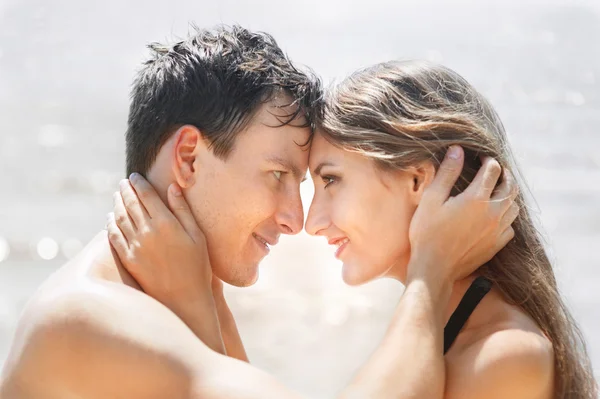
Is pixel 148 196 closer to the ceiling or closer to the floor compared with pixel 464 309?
A: closer to the ceiling

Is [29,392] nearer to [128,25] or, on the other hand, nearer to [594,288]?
[594,288]

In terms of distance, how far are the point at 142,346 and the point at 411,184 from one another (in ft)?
4.10

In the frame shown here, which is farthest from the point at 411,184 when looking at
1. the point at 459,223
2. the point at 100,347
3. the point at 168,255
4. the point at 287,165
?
the point at 100,347

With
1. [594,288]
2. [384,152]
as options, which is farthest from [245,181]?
[594,288]

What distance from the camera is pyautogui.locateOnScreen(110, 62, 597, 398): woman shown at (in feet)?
11.1

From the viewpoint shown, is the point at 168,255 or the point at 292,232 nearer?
the point at 168,255

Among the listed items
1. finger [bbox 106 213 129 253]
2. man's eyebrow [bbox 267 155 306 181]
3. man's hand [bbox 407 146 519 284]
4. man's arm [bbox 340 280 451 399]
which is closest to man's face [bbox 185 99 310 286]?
man's eyebrow [bbox 267 155 306 181]

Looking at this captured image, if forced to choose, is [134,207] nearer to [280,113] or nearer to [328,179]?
[280,113]

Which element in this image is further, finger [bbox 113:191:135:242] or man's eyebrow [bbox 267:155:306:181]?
man's eyebrow [bbox 267:155:306:181]

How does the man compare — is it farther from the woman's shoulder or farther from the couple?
the woman's shoulder

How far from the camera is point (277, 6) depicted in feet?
50.1

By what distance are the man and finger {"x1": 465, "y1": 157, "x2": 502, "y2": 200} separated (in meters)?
0.01

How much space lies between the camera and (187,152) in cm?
357

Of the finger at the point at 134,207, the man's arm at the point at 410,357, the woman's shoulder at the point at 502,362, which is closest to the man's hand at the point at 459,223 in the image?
the man's arm at the point at 410,357
